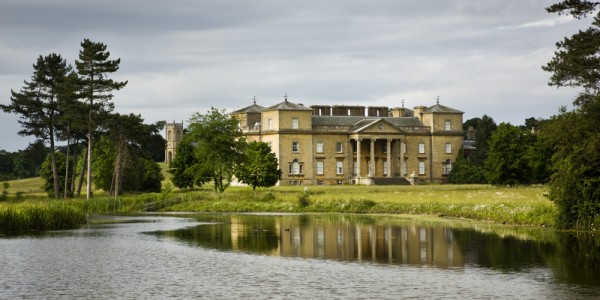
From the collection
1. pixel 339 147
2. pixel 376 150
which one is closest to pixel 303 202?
pixel 339 147

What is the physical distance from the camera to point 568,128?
112 feet

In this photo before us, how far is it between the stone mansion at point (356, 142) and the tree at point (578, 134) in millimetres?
58893

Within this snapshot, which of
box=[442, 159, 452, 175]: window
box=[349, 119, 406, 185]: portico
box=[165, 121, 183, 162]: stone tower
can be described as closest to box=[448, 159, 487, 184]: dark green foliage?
box=[442, 159, 452, 175]: window

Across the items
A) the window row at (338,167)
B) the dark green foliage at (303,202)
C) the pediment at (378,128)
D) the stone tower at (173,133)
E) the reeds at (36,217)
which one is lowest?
the reeds at (36,217)

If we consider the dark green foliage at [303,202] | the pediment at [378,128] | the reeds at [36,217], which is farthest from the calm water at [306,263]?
the pediment at [378,128]

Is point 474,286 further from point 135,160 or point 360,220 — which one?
point 135,160

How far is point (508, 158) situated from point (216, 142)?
24.8 metres

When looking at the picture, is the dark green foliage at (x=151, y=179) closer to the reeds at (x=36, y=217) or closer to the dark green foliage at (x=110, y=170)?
the dark green foliage at (x=110, y=170)

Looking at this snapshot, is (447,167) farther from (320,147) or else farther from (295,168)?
(295,168)

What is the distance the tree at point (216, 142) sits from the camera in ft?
228

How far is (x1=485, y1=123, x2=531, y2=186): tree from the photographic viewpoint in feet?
240

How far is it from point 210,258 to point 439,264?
7413 mm

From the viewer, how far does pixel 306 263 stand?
86.1ft

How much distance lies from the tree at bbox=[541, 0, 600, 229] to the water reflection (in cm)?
150
